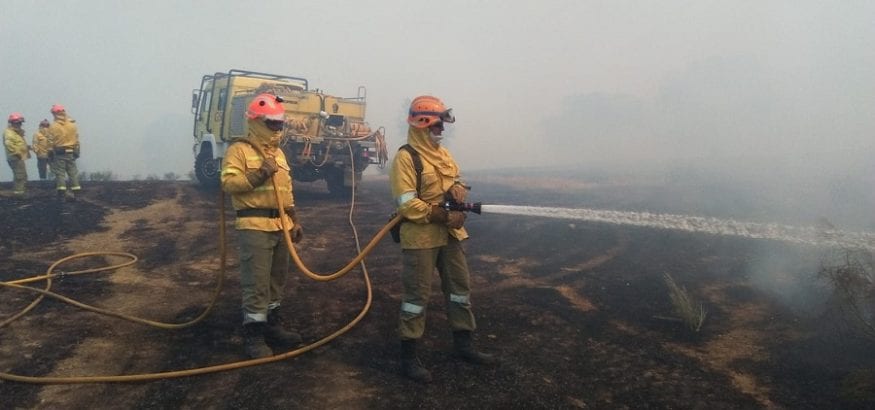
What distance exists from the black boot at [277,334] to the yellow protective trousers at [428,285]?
1.08 m

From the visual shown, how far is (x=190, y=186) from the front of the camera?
1354cm

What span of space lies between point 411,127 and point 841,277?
4.04 metres

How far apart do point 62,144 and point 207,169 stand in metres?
3.20

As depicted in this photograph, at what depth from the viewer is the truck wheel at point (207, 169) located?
12875mm

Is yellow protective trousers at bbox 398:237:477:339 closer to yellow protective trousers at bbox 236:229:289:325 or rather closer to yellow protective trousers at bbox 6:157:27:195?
yellow protective trousers at bbox 236:229:289:325

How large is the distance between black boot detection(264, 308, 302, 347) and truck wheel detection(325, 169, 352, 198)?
8420 mm

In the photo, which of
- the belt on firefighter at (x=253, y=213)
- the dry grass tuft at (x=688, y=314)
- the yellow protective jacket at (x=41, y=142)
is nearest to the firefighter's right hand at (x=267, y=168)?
the belt on firefighter at (x=253, y=213)

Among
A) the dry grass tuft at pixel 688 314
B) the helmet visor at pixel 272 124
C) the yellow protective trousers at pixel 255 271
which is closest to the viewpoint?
the yellow protective trousers at pixel 255 271

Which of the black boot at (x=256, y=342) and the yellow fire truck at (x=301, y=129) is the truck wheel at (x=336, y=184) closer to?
the yellow fire truck at (x=301, y=129)

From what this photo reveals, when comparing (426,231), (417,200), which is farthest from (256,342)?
(417,200)

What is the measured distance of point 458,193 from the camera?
3979 millimetres

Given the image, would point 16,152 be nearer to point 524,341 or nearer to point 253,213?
point 253,213

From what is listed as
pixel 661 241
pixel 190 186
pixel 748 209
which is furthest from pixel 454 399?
pixel 190 186

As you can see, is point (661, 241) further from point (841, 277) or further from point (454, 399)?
point (454, 399)
